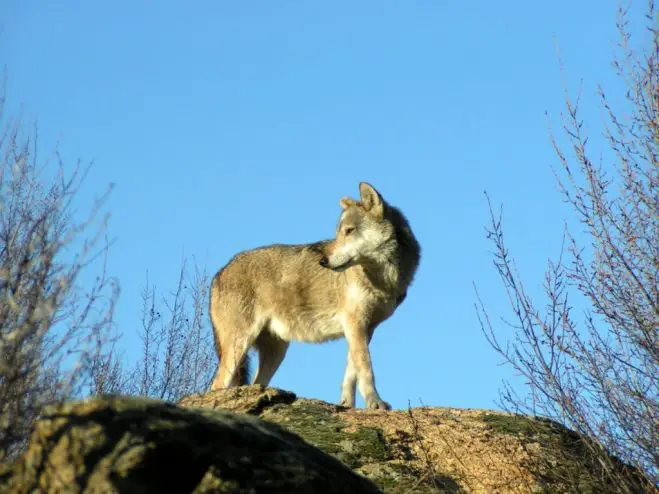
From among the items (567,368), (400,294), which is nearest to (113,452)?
(567,368)

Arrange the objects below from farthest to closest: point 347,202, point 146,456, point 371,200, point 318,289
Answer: point 347,202
point 371,200
point 318,289
point 146,456

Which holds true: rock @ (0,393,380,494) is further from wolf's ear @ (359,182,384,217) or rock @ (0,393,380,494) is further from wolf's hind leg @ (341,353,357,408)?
wolf's ear @ (359,182,384,217)

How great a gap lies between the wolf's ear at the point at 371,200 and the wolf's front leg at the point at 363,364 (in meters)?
1.66

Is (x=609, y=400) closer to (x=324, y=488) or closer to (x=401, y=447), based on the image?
(x=401, y=447)

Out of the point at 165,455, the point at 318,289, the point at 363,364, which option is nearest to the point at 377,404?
the point at 363,364

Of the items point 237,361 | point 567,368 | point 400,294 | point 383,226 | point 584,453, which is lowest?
point 584,453

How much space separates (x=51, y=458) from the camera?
401 cm

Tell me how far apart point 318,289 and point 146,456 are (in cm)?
854

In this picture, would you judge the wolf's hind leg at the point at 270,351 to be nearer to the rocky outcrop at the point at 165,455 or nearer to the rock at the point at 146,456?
the rocky outcrop at the point at 165,455

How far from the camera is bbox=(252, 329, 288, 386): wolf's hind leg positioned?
41.2 feet

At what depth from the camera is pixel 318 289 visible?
12.5m

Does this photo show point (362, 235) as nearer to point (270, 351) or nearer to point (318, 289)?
point (318, 289)

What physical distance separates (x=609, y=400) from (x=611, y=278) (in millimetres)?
1014

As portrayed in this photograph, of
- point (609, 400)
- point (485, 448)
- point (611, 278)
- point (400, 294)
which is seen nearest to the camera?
point (609, 400)
